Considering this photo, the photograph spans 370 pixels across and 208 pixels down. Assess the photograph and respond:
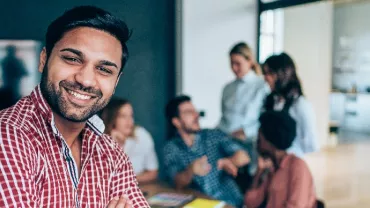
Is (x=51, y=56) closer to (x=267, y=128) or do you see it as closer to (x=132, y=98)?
(x=267, y=128)

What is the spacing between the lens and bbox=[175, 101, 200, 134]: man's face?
2748 mm

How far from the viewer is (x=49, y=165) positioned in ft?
3.27

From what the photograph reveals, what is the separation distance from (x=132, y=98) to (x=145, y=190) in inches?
75.0

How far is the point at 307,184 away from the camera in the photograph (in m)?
2.07

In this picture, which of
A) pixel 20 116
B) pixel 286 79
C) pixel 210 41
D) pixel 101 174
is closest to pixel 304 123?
pixel 286 79

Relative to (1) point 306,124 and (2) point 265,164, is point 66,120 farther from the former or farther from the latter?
(1) point 306,124

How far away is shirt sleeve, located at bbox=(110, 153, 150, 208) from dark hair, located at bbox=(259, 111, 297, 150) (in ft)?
3.73

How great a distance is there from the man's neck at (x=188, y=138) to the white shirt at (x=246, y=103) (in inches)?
42.9

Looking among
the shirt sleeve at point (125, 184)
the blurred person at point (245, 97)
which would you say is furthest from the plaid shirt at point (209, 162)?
the shirt sleeve at point (125, 184)

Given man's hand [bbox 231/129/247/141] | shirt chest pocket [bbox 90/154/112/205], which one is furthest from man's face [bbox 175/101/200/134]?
shirt chest pocket [bbox 90/154/112/205]

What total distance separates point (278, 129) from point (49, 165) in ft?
4.90

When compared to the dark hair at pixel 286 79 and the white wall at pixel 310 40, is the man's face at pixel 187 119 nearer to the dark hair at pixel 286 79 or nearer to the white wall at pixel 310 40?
the dark hair at pixel 286 79

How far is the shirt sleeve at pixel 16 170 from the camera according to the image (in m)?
0.90

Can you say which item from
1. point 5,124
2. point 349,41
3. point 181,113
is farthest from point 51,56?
point 349,41
